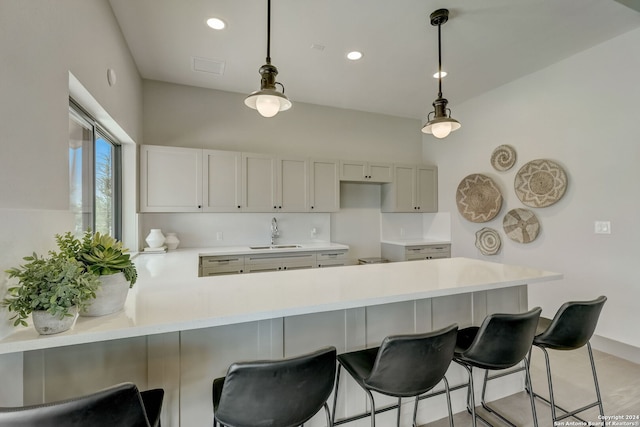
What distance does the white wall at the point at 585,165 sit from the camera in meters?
2.66

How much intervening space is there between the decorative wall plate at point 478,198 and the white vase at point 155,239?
13.2 feet

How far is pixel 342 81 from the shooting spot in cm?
360

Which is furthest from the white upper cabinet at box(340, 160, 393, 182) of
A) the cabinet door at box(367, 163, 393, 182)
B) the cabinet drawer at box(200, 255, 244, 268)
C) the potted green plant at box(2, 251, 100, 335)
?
the potted green plant at box(2, 251, 100, 335)

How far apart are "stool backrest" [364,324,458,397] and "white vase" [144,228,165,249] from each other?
2913mm

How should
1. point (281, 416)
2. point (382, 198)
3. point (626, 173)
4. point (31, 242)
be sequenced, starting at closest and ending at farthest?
point (281, 416) → point (31, 242) → point (626, 173) → point (382, 198)

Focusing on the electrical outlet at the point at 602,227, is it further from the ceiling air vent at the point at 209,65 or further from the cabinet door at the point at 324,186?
the ceiling air vent at the point at 209,65

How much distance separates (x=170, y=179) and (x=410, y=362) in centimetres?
322

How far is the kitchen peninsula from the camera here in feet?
3.70

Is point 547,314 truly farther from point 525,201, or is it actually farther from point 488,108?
point 488,108

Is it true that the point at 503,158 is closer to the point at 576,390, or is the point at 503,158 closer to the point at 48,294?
the point at 576,390

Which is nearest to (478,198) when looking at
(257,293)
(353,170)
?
(353,170)

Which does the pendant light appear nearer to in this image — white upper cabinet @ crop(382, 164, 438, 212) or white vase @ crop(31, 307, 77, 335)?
white vase @ crop(31, 307, 77, 335)

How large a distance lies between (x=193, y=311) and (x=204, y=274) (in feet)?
7.23

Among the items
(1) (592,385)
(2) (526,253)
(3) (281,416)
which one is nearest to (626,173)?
(2) (526,253)
